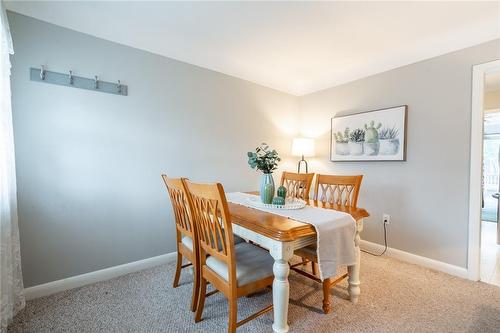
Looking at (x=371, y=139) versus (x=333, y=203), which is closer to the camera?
(x=333, y=203)

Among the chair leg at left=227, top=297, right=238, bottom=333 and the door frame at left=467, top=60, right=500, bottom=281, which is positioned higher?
the door frame at left=467, top=60, right=500, bottom=281

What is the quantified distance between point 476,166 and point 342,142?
4.24ft

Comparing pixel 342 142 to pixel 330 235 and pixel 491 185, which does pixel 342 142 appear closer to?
pixel 330 235

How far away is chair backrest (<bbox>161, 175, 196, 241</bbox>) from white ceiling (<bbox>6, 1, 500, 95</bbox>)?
141 centimetres

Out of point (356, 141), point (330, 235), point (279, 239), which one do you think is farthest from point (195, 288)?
point (356, 141)

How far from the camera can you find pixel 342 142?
298 cm

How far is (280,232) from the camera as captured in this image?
118 cm

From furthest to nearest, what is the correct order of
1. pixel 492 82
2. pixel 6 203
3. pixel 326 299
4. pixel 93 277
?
1. pixel 492 82
2. pixel 93 277
3. pixel 326 299
4. pixel 6 203

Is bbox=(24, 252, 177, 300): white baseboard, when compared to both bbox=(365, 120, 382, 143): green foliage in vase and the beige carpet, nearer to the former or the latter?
the beige carpet

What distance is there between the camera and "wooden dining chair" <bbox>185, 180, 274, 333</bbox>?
123 cm

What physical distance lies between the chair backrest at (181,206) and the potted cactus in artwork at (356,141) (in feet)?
7.27

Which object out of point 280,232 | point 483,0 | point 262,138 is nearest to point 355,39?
point 483,0

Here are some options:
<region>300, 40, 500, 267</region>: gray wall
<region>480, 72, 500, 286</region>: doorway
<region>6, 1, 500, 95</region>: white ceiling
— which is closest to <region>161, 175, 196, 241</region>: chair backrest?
<region>6, 1, 500, 95</region>: white ceiling

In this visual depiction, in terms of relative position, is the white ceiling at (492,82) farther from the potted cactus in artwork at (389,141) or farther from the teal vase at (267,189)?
the teal vase at (267,189)
